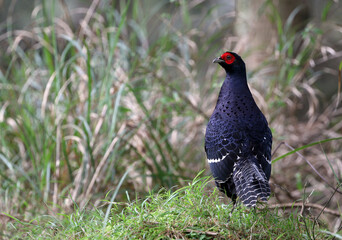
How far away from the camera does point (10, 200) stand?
13.1 feet

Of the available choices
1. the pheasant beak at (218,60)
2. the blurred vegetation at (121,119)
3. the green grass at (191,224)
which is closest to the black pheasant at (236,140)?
the pheasant beak at (218,60)

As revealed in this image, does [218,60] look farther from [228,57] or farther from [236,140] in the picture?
[236,140]

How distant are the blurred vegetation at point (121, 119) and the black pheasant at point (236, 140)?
1004 mm

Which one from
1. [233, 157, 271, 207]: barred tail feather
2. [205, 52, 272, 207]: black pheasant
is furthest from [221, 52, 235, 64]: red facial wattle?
[233, 157, 271, 207]: barred tail feather

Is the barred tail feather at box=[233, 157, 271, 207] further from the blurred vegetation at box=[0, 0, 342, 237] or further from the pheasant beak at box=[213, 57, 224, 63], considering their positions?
the blurred vegetation at box=[0, 0, 342, 237]

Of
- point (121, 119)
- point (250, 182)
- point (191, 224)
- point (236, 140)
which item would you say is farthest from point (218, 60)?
point (121, 119)

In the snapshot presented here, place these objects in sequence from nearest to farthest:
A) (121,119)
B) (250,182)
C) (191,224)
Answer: (191,224) < (250,182) < (121,119)

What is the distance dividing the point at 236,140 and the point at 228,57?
2.18 feet

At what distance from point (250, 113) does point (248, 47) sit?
313 cm

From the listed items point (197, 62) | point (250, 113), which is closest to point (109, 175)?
point (250, 113)

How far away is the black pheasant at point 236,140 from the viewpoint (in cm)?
288

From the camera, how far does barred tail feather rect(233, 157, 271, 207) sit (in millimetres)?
2537

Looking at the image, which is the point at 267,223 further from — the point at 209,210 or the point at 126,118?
the point at 126,118

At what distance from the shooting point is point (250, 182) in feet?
8.67
